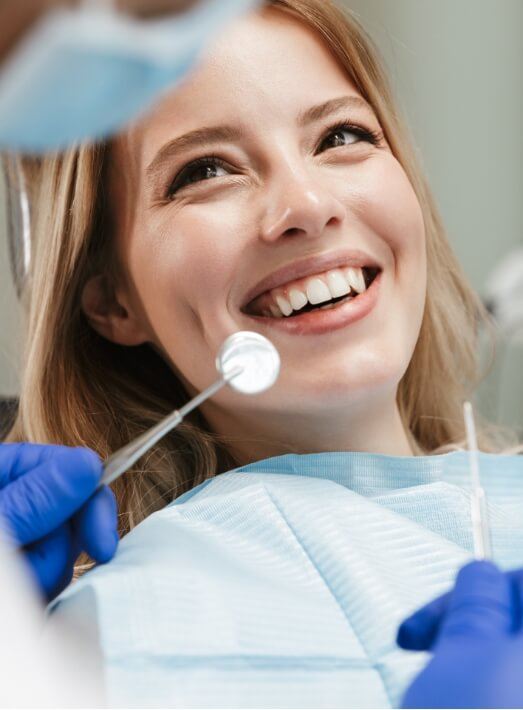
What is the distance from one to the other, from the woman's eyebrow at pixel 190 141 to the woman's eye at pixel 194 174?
0.08 ft

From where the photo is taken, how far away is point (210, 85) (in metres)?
1.17

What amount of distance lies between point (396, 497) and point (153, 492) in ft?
1.30

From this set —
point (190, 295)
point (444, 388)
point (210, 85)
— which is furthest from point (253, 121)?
point (444, 388)

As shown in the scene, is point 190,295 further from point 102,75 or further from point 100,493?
point 102,75

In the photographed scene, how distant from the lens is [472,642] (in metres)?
0.63

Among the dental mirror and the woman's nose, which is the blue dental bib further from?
the woman's nose

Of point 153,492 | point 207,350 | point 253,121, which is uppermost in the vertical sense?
point 253,121

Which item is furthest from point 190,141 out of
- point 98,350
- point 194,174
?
point 98,350

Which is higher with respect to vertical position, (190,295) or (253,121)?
(253,121)

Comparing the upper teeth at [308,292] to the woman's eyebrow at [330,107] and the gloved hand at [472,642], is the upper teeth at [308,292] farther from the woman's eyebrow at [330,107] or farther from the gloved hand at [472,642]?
the gloved hand at [472,642]

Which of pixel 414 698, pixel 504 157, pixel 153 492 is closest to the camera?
pixel 414 698

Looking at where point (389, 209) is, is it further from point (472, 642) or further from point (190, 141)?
point (472, 642)

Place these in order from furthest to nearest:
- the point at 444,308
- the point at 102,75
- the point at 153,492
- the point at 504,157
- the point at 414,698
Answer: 1. the point at 504,157
2. the point at 444,308
3. the point at 153,492
4. the point at 414,698
5. the point at 102,75

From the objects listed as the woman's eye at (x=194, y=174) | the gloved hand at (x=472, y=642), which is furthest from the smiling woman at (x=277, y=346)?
the gloved hand at (x=472, y=642)
